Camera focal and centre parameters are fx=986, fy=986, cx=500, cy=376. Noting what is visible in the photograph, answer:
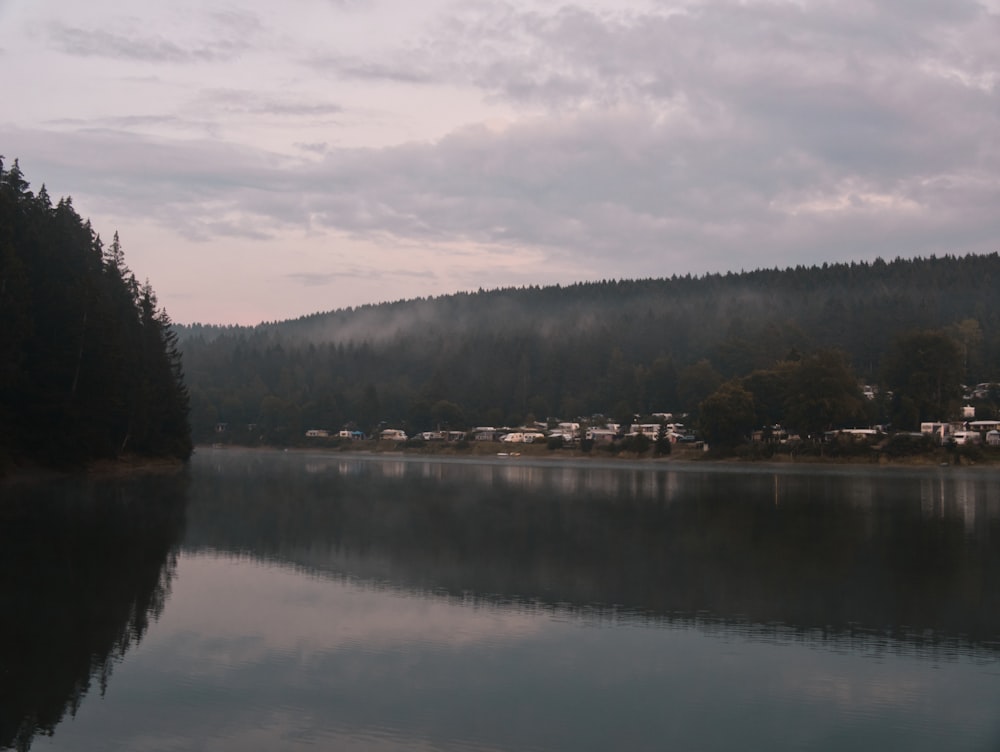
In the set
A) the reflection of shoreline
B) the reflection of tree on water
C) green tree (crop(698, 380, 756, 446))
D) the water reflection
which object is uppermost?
green tree (crop(698, 380, 756, 446))

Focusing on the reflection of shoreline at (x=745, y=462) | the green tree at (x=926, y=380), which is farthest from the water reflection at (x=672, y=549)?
the green tree at (x=926, y=380)

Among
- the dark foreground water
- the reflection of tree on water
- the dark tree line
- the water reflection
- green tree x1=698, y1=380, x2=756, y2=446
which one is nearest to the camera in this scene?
the dark foreground water

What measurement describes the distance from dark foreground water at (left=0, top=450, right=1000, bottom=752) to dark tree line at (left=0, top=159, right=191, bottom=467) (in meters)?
14.4

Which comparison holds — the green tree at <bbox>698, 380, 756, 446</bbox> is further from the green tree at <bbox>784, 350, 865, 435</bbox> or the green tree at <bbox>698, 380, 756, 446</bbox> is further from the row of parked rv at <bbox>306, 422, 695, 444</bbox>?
the row of parked rv at <bbox>306, 422, 695, 444</bbox>

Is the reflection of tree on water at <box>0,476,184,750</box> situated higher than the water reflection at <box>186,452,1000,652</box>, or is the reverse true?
the reflection of tree on water at <box>0,476,184,750</box>

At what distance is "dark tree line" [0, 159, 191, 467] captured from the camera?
153ft

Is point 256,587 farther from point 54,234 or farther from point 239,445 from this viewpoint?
point 239,445

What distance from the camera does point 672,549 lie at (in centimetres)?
3020

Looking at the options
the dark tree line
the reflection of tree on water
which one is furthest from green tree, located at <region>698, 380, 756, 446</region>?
the reflection of tree on water

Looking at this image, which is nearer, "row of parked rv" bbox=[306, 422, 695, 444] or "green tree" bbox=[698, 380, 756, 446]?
"green tree" bbox=[698, 380, 756, 446]

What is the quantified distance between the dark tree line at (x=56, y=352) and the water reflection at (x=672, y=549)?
318 inches

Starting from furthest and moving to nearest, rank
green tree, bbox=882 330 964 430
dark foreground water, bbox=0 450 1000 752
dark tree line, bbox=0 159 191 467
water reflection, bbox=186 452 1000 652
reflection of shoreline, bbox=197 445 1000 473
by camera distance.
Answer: green tree, bbox=882 330 964 430 → reflection of shoreline, bbox=197 445 1000 473 → dark tree line, bbox=0 159 191 467 → water reflection, bbox=186 452 1000 652 → dark foreground water, bbox=0 450 1000 752

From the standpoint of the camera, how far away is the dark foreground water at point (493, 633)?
13.1 meters

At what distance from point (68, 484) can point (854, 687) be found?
147 feet
